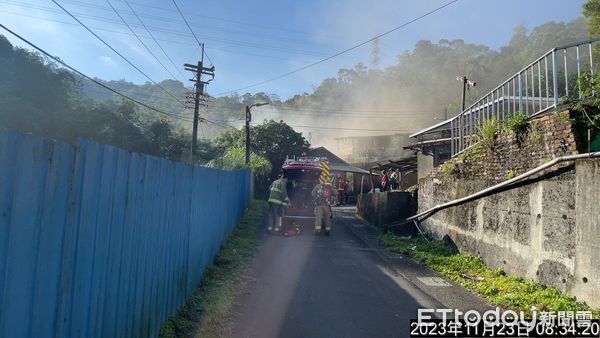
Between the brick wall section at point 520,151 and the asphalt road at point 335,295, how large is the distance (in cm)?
241

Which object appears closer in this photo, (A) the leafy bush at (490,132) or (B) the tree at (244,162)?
(A) the leafy bush at (490,132)

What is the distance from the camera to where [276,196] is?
42.3ft

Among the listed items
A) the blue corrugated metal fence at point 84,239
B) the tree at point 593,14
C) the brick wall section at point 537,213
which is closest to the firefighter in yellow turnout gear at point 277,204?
the brick wall section at point 537,213

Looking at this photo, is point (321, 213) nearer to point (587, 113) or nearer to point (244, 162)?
point (587, 113)

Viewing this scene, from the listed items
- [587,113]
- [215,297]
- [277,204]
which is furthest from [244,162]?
[587,113]

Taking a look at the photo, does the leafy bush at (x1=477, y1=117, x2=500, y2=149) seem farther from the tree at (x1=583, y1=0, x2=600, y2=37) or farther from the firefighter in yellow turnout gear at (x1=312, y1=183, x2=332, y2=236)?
the tree at (x1=583, y1=0, x2=600, y2=37)

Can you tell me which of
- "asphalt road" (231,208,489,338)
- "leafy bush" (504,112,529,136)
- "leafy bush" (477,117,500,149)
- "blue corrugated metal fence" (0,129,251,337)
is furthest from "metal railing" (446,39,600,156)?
"blue corrugated metal fence" (0,129,251,337)

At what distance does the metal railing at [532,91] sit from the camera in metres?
7.46

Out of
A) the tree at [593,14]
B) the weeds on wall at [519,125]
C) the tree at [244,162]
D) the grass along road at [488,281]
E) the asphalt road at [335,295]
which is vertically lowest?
the asphalt road at [335,295]

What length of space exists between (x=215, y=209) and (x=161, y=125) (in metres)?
32.5

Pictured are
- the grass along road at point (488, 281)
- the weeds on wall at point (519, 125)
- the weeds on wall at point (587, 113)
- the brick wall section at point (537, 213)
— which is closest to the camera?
the brick wall section at point (537, 213)

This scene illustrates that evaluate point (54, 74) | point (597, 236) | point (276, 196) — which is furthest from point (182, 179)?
point (54, 74)

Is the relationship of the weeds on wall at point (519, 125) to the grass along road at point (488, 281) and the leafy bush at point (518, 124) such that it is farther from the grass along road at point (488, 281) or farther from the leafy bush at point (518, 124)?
the grass along road at point (488, 281)

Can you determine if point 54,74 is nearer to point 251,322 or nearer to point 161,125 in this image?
point 161,125
